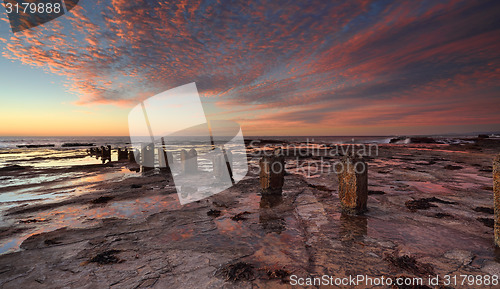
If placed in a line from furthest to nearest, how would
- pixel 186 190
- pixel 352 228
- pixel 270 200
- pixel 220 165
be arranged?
pixel 220 165, pixel 186 190, pixel 270 200, pixel 352 228

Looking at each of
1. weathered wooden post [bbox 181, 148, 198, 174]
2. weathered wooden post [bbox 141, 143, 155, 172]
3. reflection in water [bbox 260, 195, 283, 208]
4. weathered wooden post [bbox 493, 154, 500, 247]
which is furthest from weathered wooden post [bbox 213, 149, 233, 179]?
weathered wooden post [bbox 493, 154, 500, 247]

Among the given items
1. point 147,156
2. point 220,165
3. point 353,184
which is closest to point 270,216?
point 353,184

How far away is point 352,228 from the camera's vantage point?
4988mm

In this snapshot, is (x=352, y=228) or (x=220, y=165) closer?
(x=352, y=228)

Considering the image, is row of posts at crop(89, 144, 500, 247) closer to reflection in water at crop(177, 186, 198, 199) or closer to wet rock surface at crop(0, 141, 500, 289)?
wet rock surface at crop(0, 141, 500, 289)

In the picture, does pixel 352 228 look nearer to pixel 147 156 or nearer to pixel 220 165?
pixel 220 165

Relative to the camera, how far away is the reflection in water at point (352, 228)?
4508mm

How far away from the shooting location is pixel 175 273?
345 cm

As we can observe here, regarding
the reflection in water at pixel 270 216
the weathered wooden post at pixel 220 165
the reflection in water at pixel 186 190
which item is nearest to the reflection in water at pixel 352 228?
the reflection in water at pixel 270 216

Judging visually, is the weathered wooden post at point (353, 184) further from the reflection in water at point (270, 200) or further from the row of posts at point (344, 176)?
the reflection in water at point (270, 200)

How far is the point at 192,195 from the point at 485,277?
7.67 metres

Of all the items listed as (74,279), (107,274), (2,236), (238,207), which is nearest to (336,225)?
(238,207)

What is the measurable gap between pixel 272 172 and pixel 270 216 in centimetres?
224

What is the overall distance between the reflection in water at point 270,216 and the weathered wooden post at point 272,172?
0.37 meters
